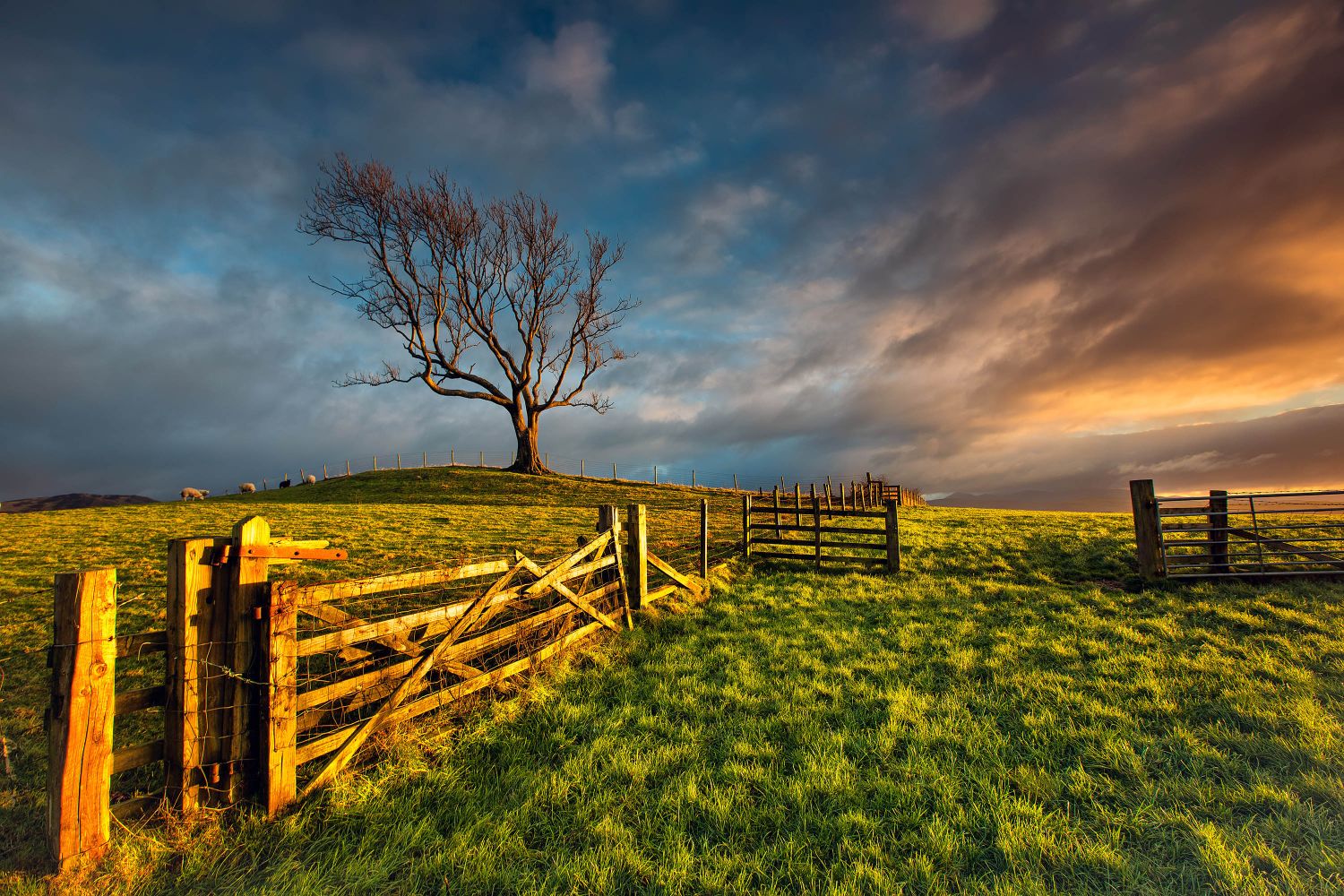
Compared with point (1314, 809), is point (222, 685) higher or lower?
higher

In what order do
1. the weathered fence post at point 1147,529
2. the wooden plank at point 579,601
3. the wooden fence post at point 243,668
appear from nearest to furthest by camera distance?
the wooden fence post at point 243,668
the wooden plank at point 579,601
the weathered fence post at point 1147,529

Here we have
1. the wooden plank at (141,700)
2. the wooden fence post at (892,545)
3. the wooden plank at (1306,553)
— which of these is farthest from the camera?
the wooden fence post at (892,545)

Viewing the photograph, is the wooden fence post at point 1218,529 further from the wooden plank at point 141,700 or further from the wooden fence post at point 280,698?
the wooden plank at point 141,700

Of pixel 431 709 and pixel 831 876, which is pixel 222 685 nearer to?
pixel 431 709

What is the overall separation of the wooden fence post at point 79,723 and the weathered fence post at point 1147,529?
14.8m

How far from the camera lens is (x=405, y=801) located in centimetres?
408

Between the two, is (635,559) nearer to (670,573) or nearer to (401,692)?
(670,573)

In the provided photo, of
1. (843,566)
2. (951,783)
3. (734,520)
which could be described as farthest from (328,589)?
(734,520)

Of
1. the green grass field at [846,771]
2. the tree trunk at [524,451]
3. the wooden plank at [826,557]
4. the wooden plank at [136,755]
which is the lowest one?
the green grass field at [846,771]

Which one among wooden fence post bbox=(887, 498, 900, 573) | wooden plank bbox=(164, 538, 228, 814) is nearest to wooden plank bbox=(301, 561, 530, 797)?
wooden plank bbox=(164, 538, 228, 814)

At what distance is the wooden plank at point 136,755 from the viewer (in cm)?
341

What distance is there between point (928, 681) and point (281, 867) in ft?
20.5

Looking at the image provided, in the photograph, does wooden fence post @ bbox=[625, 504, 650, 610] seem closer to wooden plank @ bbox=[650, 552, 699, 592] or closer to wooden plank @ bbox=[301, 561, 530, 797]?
wooden plank @ bbox=[650, 552, 699, 592]

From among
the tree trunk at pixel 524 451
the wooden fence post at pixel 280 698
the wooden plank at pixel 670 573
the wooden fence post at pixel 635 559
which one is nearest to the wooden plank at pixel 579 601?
the wooden fence post at pixel 635 559
